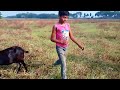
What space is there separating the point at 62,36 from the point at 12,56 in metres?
1.27

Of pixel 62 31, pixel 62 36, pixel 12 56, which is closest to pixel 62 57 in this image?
pixel 62 36

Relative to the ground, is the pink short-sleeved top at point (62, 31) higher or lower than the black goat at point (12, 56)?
higher

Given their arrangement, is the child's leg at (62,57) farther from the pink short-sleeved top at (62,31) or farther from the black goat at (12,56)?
the black goat at (12,56)

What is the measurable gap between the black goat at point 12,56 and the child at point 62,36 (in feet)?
2.60

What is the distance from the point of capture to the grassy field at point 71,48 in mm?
9836

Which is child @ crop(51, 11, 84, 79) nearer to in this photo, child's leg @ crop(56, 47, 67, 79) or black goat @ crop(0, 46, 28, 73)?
child's leg @ crop(56, 47, 67, 79)

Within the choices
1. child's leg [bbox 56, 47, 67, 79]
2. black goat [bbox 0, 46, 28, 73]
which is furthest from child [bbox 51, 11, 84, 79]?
black goat [bbox 0, 46, 28, 73]

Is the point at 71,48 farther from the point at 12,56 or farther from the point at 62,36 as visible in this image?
the point at 12,56

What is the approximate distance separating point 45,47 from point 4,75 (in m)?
1.14

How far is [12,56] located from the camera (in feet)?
32.5

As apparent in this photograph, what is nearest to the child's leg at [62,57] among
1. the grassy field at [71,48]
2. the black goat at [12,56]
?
the grassy field at [71,48]
